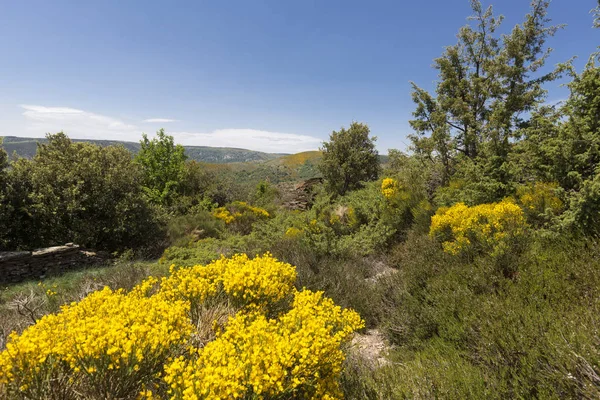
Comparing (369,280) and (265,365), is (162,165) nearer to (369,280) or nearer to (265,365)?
(369,280)

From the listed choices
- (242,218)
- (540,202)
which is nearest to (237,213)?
(242,218)

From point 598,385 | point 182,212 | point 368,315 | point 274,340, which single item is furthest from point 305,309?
point 182,212

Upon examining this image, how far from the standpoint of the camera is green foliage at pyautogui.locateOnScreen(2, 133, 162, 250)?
10.2 meters

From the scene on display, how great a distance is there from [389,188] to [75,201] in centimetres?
1194

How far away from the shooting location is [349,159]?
1989 cm

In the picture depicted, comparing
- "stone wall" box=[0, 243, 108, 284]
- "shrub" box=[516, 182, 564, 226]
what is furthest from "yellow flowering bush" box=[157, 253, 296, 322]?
"stone wall" box=[0, 243, 108, 284]

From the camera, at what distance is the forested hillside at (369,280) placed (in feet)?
7.36

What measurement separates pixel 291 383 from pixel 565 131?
7317 millimetres

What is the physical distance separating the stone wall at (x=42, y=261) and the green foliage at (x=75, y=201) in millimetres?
788

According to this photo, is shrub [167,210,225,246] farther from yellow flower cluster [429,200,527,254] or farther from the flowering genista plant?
the flowering genista plant

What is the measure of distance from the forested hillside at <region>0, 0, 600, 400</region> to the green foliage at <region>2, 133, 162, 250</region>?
A: 0.06 metres

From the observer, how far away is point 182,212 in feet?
58.9

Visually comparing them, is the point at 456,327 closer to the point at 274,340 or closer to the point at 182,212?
the point at 274,340

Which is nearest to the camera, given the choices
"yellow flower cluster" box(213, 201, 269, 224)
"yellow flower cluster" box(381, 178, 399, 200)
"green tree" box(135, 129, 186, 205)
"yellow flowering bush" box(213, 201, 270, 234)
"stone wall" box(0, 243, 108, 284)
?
"stone wall" box(0, 243, 108, 284)
